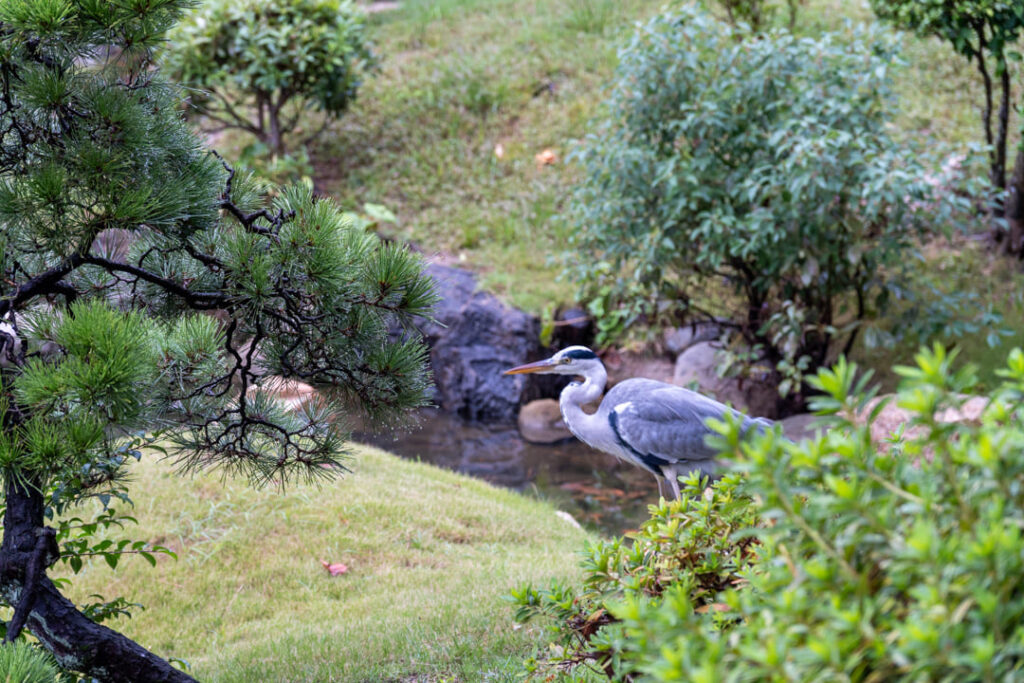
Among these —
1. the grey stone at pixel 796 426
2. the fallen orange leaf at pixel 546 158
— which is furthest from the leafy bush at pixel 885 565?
the fallen orange leaf at pixel 546 158

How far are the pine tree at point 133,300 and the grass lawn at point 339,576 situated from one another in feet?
3.22

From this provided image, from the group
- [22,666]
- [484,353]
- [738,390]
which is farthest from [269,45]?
[22,666]

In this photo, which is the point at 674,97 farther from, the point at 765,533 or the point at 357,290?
the point at 765,533

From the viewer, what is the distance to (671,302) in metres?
6.96

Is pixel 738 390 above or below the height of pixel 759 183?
below

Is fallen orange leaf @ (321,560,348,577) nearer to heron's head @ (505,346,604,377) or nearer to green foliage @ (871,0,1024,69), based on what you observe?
heron's head @ (505,346,604,377)

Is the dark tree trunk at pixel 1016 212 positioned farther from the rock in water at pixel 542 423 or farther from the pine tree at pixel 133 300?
the pine tree at pixel 133 300

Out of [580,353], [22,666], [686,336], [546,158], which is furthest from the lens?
[546,158]

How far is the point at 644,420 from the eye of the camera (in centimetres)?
389

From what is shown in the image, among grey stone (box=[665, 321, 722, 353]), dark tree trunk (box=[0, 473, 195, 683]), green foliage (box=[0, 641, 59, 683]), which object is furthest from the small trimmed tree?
green foliage (box=[0, 641, 59, 683])

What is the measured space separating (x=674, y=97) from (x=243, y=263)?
195 inches

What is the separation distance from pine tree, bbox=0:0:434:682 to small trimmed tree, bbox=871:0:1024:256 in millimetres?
4945

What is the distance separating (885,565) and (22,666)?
184cm

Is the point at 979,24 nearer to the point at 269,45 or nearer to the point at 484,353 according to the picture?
the point at 484,353
